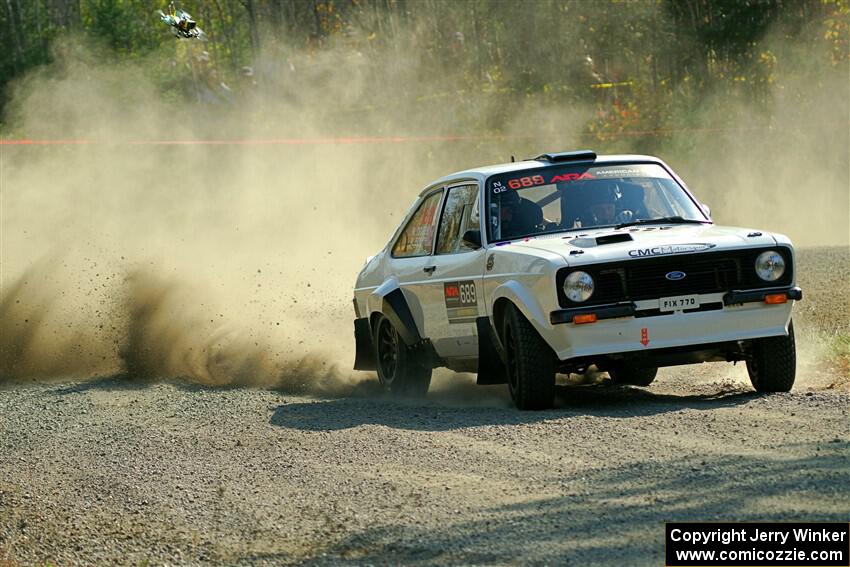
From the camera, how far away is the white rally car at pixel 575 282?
321 inches

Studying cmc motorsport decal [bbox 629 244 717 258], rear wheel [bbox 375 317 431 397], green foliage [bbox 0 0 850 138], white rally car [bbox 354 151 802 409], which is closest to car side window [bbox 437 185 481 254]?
white rally car [bbox 354 151 802 409]

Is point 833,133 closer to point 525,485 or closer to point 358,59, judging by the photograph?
point 358,59

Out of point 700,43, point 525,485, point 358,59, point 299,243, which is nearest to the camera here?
point 525,485

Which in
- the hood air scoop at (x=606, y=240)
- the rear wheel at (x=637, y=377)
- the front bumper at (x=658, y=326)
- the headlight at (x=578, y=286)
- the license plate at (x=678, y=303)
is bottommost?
the rear wheel at (x=637, y=377)

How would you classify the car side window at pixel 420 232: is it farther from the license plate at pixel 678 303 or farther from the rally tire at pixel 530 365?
the license plate at pixel 678 303

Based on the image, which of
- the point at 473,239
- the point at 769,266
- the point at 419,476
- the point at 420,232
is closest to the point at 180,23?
the point at 420,232

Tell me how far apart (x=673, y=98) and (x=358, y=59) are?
8.59 meters

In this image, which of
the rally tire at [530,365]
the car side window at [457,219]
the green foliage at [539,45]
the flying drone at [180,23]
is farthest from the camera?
the green foliage at [539,45]

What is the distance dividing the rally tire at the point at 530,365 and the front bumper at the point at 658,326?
11 centimetres

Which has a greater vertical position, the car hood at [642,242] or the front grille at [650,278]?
the car hood at [642,242]

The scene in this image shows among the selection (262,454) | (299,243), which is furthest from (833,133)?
(262,454)

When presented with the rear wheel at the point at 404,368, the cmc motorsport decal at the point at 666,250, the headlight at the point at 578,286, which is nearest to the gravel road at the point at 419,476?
the rear wheel at the point at 404,368

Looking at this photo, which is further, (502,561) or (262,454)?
(262,454)

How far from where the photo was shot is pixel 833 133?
1235 inches
